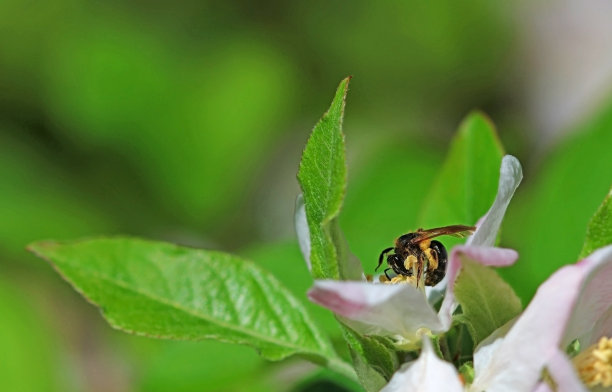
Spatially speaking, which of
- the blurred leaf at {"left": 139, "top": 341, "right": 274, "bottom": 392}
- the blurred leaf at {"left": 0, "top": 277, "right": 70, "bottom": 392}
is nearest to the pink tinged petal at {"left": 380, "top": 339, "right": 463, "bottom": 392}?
the blurred leaf at {"left": 139, "top": 341, "right": 274, "bottom": 392}

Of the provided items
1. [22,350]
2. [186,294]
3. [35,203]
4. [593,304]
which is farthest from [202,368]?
[35,203]

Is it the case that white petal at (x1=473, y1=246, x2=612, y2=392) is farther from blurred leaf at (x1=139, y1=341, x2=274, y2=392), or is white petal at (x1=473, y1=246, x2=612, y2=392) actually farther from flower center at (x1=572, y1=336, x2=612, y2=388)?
blurred leaf at (x1=139, y1=341, x2=274, y2=392)

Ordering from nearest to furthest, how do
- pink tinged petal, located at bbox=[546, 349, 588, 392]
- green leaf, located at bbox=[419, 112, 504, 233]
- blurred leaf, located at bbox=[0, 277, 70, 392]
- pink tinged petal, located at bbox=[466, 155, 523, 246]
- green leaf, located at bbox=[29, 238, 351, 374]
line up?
1. pink tinged petal, located at bbox=[546, 349, 588, 392]
2. pink tinged petal, located at bbox=[466, 155, 523, 246]
3. green leaf, located at bbox=[29, 238, 351, 374]
4. green leaf, located at bbox=[419, 112, 504, 233]
5. blurred leaf, located at bbox=[0, 277, 70, 392]

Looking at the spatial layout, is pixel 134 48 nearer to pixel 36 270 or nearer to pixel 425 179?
pixel 36 270

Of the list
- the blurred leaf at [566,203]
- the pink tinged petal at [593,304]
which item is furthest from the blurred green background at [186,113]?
the pink tinged petal at [593,304]

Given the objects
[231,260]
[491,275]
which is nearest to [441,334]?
[491,275]

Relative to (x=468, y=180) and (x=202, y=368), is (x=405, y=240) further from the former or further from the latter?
(x=202, y=368)
